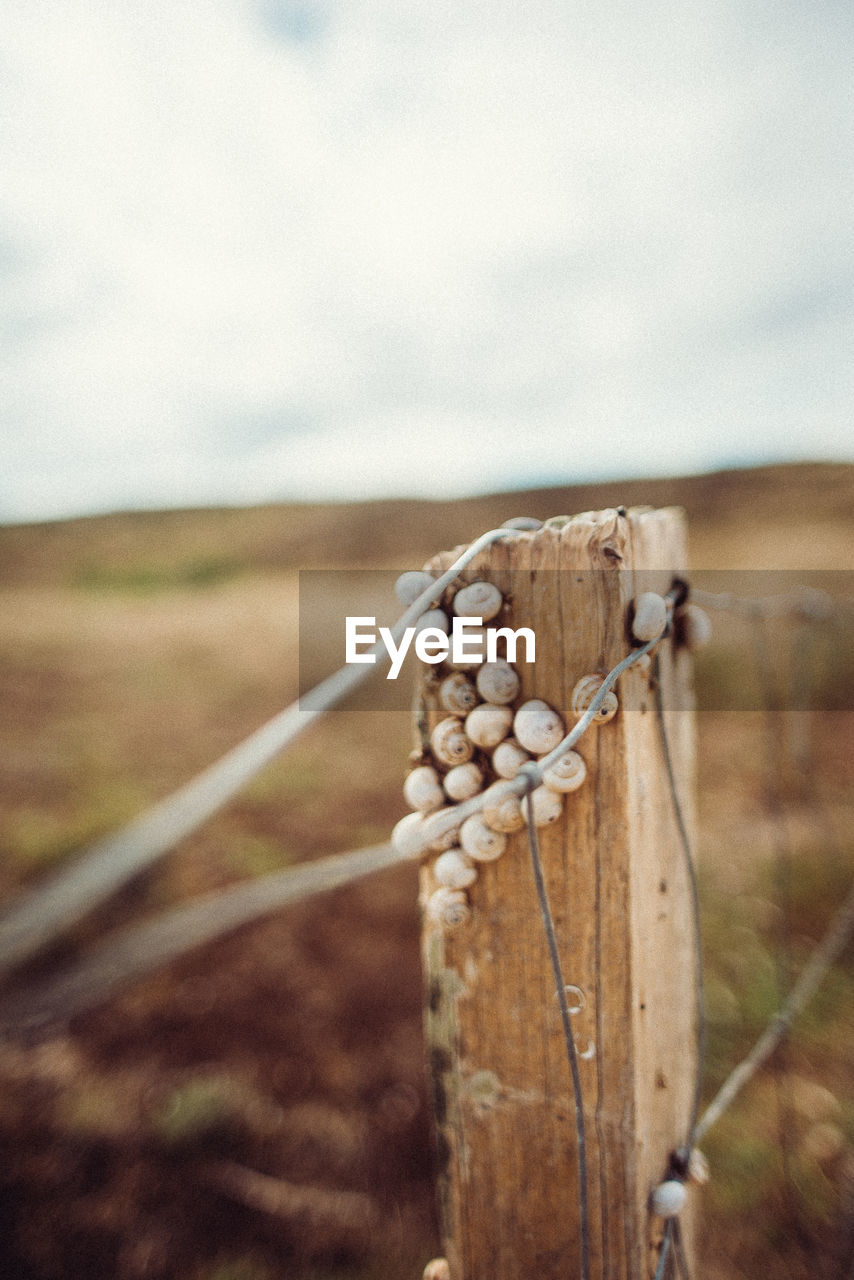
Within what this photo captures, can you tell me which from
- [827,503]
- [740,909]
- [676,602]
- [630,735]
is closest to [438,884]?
[630,735]

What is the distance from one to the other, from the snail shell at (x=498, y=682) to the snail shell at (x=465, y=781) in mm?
103

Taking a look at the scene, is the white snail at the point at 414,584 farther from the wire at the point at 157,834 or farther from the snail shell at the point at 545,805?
the snail shell at the point at 545,805

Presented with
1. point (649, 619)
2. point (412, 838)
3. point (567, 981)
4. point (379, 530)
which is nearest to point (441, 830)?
point (412, 838)

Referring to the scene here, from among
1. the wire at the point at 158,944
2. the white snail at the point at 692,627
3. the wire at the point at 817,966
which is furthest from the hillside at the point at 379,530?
the wire at the point at 158,944

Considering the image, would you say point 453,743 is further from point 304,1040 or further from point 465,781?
point 304,1040

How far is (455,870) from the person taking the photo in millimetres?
918

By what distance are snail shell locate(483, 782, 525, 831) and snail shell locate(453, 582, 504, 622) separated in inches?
8.6

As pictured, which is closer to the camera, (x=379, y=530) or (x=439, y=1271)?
(x=439, y=1271)

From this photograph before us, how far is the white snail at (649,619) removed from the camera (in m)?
0.87

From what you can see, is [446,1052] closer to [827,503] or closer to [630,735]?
[630,735]

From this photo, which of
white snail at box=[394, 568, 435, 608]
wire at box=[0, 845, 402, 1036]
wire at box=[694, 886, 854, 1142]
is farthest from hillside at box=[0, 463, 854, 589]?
white snail at box=[394, 568, 435, 608]

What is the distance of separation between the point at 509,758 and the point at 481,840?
0.37ft

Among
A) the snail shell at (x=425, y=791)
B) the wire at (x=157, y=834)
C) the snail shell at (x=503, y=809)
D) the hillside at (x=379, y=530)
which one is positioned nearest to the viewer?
the wire at (x=157, y=834)

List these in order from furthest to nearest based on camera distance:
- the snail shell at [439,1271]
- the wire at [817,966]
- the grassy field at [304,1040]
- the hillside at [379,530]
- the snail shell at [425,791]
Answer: the hillside at [379,530], the wire at [817,966], the grassy field at [304,1040], the snail shell at [439,1271], the snail shell at [425,791]
